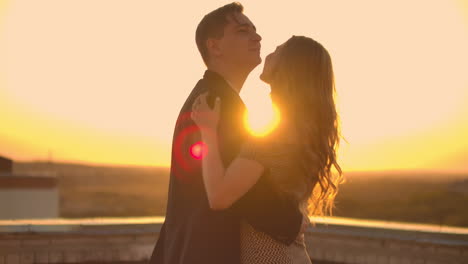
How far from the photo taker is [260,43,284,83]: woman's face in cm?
336

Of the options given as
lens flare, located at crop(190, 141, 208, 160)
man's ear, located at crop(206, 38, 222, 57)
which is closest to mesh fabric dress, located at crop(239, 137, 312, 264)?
lens flare, located at crop(190, 141, 208, 160)

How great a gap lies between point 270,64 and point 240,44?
0.41 meters

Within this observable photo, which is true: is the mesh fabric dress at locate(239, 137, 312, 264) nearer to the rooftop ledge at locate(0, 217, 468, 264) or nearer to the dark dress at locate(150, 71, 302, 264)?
the dark dress at locate(150, 71, 302, 264)

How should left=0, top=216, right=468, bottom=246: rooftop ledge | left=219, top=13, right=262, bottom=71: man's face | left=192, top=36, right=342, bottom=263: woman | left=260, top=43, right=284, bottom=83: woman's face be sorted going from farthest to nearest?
left=0, top=216, right=468, bottom=246: rooftop ledge
left=219, top=13, right=262, bottom=71: man's face
left=260, top=43, right=284, bottom=83: woman's face
left=192, top=36, right=342, bottom=263: woman

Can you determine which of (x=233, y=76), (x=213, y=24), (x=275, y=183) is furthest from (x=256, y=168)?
(x=213, y=24)

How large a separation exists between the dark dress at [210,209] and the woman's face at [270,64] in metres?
0.21

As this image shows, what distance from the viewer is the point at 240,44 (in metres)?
3.74

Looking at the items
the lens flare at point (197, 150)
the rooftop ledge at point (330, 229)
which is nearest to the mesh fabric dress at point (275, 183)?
the lens flare at point (197, 150)

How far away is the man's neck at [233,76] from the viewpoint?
372 cm

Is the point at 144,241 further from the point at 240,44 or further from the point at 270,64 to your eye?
the point at 270,64

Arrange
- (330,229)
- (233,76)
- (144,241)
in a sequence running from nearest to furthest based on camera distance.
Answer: (233,76) → (330,229) → (144,241)

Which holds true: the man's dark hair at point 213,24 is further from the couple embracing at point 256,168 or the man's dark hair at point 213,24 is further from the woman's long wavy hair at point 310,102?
the woman's long wavy hair at point 310,102

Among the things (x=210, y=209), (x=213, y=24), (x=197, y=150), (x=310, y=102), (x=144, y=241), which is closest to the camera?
(x=310, y=102)

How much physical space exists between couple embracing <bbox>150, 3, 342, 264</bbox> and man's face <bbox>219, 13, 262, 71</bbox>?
0.51 feet
